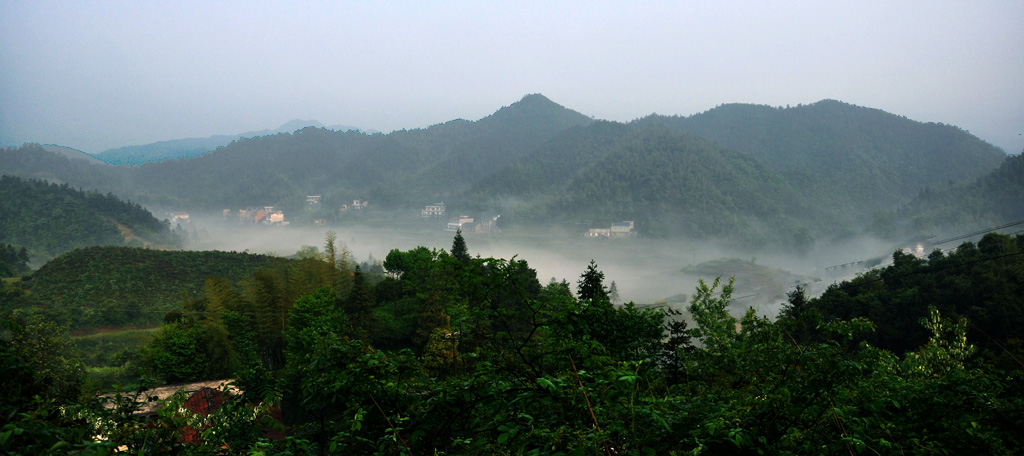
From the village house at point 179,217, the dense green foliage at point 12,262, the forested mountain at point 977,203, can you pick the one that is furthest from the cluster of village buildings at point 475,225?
the forested mountain at point 977,203

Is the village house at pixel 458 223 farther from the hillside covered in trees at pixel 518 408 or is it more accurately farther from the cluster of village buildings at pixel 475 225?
the hillside covered in trees at pixel 518 408

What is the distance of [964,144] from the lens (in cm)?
18400

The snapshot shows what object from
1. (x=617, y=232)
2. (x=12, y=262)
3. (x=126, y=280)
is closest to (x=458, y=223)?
(x=617, y=232)

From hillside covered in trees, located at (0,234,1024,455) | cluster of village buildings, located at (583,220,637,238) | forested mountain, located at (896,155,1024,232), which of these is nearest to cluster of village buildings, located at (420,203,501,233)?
cluster of village buildings, located at (583,220,637,238)

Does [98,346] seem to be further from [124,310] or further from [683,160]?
[683,160]

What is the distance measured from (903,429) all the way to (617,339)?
41.4ft

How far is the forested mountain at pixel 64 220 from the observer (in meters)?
88.5

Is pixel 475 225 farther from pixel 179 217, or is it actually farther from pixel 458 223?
pixel 179 217

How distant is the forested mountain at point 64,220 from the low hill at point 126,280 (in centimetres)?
6083

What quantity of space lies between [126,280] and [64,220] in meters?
74.7

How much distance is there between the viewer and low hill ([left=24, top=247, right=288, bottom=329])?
1484 inches

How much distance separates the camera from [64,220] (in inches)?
3627

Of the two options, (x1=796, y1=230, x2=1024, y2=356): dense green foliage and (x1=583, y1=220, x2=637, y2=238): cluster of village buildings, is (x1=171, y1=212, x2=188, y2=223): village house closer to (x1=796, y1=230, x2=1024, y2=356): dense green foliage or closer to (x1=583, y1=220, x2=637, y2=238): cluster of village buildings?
(x1=583, y1=220, x2=637, y2=238): cluster of village buildings

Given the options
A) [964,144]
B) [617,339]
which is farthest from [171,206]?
[964,144]
